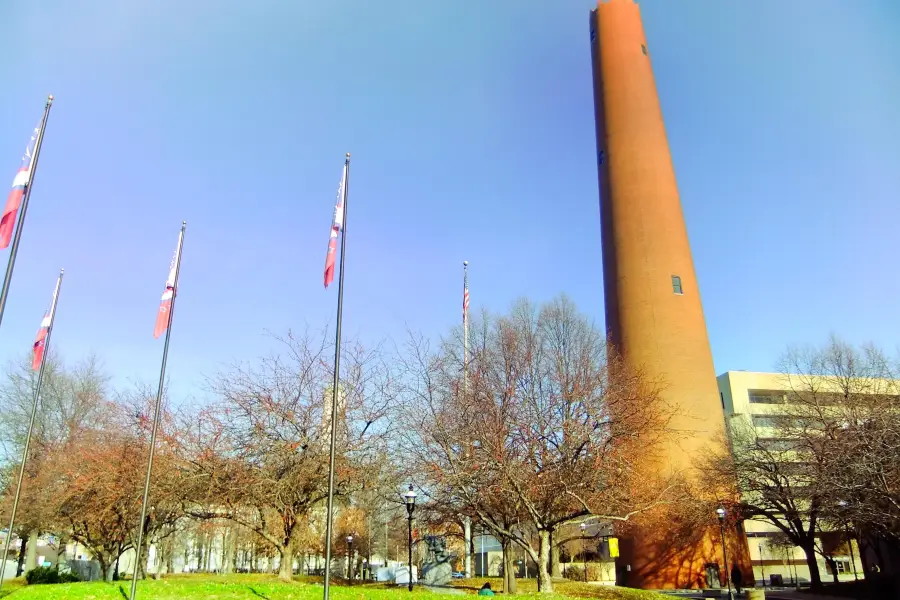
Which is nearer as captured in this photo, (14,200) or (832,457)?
(14,200)

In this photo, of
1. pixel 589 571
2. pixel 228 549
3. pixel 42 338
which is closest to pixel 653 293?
pixel 589 571

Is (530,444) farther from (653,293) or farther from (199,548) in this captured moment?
(199,548)

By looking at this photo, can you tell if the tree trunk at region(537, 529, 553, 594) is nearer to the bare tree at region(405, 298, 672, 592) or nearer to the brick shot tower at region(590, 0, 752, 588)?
the bare tree at region(405, 298, 672, 592)

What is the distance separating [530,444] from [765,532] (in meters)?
46.5

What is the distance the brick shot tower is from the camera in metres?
31.0

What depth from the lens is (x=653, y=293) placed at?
3338 cm

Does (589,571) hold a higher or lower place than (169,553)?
lower

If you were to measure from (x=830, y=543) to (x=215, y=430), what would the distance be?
2050 inches

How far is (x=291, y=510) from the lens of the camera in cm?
2147

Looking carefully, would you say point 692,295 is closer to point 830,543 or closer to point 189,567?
point 830,543

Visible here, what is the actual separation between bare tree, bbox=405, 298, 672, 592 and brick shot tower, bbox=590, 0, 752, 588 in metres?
7.96

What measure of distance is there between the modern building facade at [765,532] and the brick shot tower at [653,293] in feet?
59.7

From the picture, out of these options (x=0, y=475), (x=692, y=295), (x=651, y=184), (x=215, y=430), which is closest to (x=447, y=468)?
(x=215, y=430)

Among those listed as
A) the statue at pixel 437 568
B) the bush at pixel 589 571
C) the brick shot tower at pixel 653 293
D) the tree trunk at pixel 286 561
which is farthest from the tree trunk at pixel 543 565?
the bush at pixel 589 571
